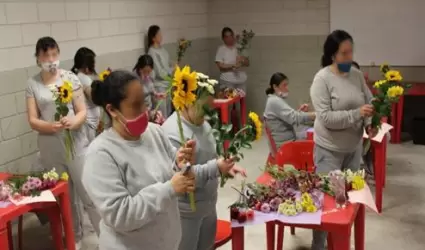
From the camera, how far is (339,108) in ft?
10.9

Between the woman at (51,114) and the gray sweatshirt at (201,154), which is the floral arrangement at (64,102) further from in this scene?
the gray sweatshirt at (201,154)

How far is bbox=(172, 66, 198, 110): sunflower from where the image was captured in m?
1.88

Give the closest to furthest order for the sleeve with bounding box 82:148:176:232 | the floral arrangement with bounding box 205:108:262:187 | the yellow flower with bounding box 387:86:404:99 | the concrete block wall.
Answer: the sleeve with bounding box 82:148:176:232 → the floral arrangement with bounding box 205:108:262:187 → the yellow flower with bounding box 387:86:404:99 → the concrete block wall

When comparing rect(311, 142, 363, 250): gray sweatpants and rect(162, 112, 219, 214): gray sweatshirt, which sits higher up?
rect(162, 112, 219, 214): gray sweatshirt

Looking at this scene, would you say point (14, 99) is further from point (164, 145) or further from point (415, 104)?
point (415, 104)

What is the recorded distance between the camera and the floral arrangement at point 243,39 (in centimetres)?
782

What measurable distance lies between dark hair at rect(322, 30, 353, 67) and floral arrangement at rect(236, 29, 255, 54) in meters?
4.45

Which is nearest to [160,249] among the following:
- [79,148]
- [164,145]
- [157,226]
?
[157,226]

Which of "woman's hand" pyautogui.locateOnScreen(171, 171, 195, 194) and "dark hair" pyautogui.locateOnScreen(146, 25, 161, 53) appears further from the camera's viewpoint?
"dark hair" pyautogui.locateOnScreen(146, 25, 161, 53)

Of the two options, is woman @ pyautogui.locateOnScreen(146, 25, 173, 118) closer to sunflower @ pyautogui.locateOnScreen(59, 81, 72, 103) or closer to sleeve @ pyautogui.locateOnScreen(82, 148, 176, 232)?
sunflower @ pyautogui.locateOnScreen(59, 81, 72, 103)

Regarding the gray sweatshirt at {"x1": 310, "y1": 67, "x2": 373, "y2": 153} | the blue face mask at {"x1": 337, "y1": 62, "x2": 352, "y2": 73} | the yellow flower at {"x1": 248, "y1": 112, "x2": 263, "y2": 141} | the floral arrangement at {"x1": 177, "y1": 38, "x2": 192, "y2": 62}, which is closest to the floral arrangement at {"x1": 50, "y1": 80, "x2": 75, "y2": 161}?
the yellow flower at {"x1": 248, "y1": 112, "x2": 263, "y2": 141}

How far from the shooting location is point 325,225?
2.46 metres

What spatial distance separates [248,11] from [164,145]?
6317mm

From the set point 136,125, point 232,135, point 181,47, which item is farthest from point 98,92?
point 181,47
